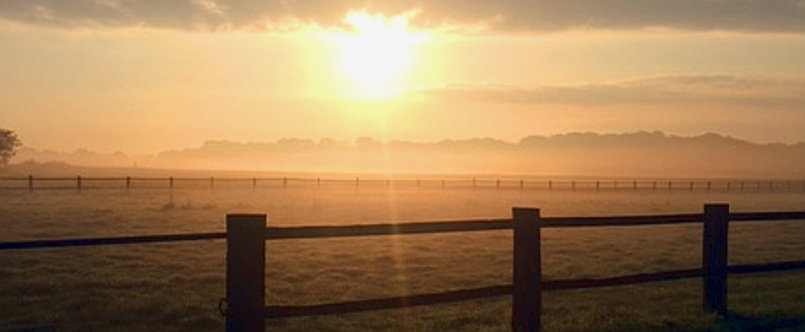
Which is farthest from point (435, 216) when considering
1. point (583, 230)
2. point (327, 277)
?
point (327, 277)

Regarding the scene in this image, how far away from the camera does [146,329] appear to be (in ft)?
40.5

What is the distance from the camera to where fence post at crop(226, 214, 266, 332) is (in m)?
7.45

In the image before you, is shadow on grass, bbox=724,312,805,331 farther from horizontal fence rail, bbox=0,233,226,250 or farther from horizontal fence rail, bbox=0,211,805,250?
horizontal fence rail, bbox=0,233,226,250

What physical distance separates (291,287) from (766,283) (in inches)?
377

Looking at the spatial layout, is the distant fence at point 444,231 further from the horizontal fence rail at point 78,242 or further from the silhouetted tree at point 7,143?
the silhouetted tree at point 7,143

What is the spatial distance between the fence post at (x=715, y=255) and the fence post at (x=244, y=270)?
6.01m

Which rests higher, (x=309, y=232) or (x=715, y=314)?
(x=309, y=232)

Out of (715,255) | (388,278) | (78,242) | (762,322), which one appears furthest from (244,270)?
(388,278)

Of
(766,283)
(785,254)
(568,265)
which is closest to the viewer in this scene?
(766,283)

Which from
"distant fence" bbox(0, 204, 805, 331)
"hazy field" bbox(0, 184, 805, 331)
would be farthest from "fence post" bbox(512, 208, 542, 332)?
"hazy field" bbox(0, 184, 805, 331)

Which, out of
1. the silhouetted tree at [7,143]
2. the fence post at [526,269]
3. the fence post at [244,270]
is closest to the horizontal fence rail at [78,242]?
the fence post at [244,270]

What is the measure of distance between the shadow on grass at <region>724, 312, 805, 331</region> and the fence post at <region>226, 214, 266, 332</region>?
19.7ft

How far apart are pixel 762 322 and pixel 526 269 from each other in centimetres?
362

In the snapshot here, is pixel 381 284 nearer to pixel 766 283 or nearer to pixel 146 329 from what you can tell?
pixel 146 329
